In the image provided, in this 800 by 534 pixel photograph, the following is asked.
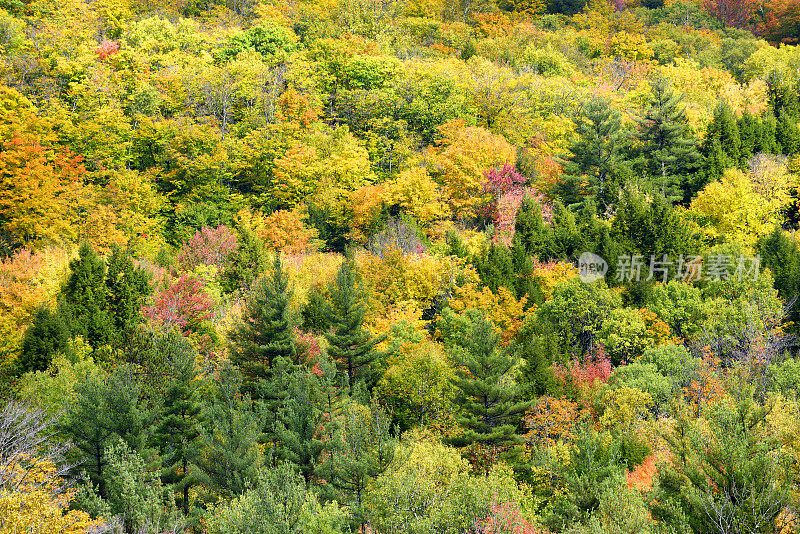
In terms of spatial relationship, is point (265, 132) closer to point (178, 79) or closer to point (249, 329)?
point (178, 79)

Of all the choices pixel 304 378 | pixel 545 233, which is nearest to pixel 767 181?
pixel 545 233

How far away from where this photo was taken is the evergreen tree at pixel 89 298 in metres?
47.5

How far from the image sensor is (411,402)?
44656mm

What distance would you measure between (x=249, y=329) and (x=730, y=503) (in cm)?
2687

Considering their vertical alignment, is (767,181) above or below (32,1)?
below

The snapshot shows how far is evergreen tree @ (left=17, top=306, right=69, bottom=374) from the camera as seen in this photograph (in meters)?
43.9

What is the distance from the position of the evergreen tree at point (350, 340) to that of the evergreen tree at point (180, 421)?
26.4 feet

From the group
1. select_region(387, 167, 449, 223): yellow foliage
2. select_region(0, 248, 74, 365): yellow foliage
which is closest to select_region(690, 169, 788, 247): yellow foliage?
select_region(387, 167, 449, 223): yellow foliage

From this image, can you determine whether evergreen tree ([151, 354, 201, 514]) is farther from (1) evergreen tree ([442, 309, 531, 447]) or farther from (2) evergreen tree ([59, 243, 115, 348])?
(1) evergreen tree ([442, 309, 531, 447])

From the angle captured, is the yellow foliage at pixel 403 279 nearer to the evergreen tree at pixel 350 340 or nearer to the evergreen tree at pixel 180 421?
the evergreen tree at pixel 350 340

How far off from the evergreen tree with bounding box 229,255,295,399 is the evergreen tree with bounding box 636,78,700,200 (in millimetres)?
31457

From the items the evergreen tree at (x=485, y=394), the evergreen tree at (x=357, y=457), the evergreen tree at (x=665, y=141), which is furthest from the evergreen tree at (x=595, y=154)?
the evergreen tree at (x=357, y=457)

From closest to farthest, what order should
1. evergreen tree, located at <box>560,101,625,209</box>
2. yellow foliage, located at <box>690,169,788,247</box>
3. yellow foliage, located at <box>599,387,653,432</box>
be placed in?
yellow foliage, located at <box>599,387,653,432</box>, yellow foliage, located at <box>690,169,788,247</box>, evergreen tree, located at <box>560,101,625,209</box>

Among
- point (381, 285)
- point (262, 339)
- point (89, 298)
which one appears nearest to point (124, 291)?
point (89, 298)
